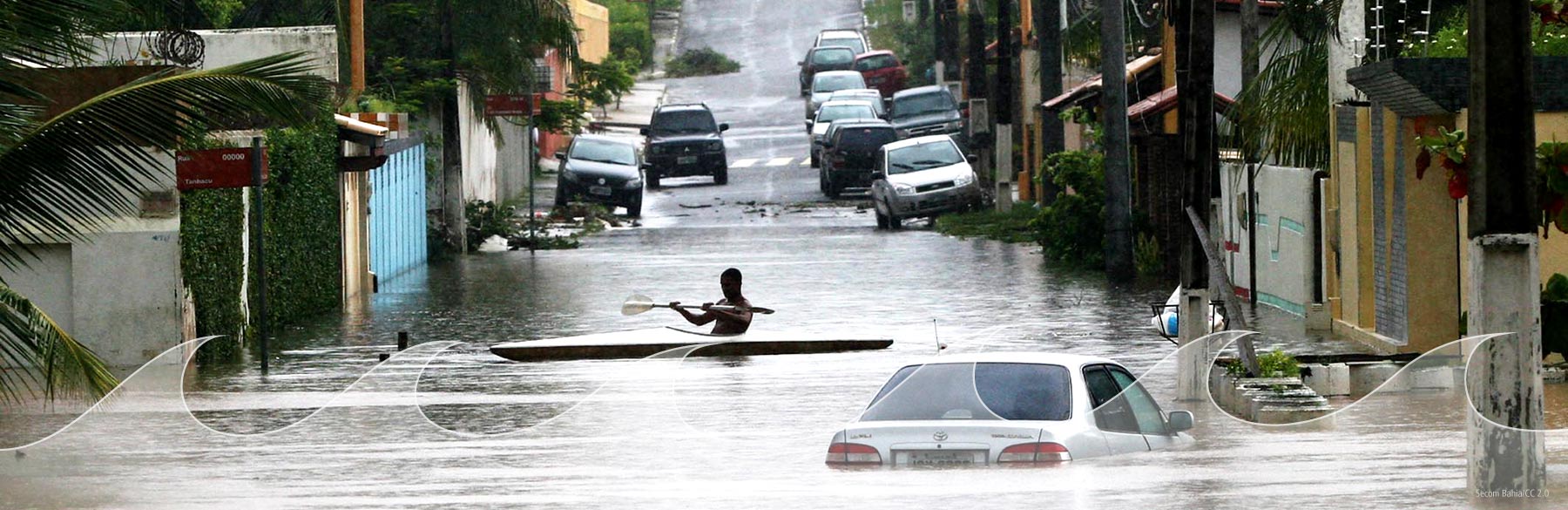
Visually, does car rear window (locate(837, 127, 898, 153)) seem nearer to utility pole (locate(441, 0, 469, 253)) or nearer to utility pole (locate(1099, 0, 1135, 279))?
utility pole (locate(441, 0, 469, 253))

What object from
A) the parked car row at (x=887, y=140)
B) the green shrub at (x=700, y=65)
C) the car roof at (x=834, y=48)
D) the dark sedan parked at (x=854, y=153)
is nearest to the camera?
the parked car row at (x=887, y=140)

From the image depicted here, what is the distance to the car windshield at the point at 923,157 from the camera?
140 ft

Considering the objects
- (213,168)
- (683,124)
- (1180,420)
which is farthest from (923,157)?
(1180,420)

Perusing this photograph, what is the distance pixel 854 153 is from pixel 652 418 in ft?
105

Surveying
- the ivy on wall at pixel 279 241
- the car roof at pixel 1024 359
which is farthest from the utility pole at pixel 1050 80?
the car roof at pixel 1024 359

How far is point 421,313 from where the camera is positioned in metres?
27.6

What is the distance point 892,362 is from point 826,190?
96.1ft

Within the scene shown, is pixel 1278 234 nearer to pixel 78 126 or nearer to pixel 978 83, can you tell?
pixel 78 126

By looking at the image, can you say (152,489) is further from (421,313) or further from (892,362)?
(421,313)

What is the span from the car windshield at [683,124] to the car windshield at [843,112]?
430 cm

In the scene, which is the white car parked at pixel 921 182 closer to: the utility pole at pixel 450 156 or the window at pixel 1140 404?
the utility pole at pixel 450 156

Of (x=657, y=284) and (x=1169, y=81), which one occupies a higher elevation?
(x=1169, y=81)

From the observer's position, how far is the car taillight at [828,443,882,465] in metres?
12.2

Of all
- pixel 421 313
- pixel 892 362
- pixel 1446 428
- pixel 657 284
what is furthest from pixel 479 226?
pixel 1446 428
